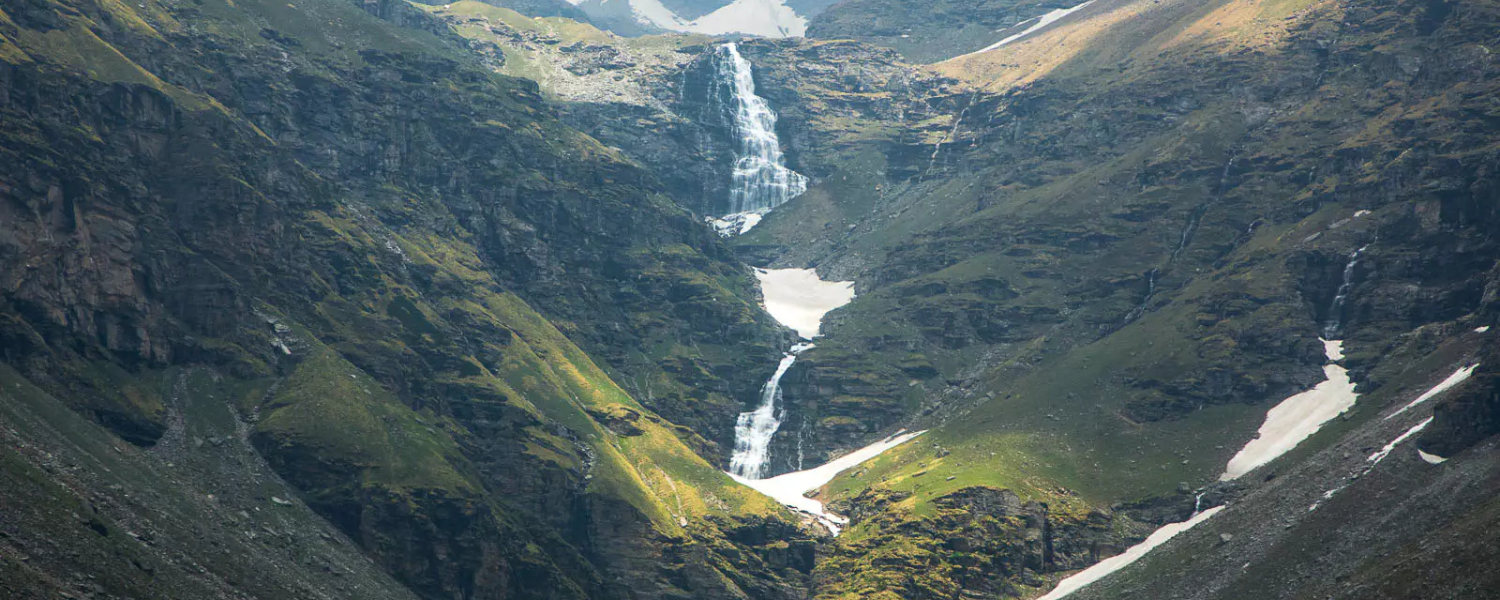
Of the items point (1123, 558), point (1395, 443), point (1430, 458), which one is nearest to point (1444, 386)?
point (1395, 443)

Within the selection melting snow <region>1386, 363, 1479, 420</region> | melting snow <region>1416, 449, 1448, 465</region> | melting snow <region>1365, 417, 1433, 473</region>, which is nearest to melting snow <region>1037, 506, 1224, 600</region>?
melting snow <region>1365, 417, 1433, 473</region>

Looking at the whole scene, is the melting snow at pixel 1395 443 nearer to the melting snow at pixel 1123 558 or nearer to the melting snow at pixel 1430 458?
the melting snow at pixel 1430 458

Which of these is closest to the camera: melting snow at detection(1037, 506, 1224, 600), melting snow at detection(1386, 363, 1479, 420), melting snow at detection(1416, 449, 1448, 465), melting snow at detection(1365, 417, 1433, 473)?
melting snow at detection(1416, 449, 1448, 465)

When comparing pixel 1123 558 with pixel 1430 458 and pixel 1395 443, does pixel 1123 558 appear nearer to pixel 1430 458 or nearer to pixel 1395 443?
pixel 1395 443

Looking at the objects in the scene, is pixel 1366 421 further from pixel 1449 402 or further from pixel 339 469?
pixel 339 469

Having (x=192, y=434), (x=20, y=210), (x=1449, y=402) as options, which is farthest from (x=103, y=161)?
(x=1449, y=402)

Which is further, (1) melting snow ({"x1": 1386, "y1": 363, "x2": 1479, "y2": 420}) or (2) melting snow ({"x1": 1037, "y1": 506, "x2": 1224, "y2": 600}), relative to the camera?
(2) melting snow ({"x1": 1037, "y1": 506, "x2": 1224, "y2": 600})

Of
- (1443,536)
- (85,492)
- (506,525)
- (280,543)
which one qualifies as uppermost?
(1443,536)

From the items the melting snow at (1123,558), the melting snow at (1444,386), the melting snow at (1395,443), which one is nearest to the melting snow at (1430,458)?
the melting snow at (1395,443)

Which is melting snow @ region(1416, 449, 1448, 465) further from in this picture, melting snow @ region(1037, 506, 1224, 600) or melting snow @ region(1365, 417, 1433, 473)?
melting snow @ region(1037, 506, 1224, 600)
